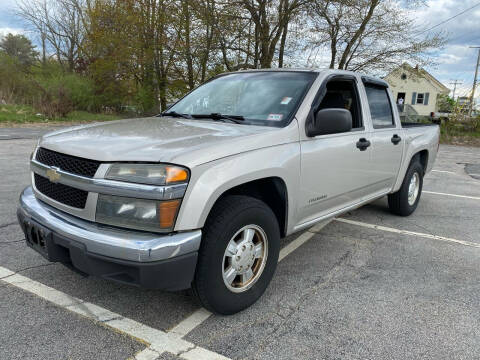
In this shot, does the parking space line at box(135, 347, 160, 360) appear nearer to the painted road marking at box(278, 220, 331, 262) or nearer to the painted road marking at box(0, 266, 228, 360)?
the painted road marking at box(0, 266, 228, 360)

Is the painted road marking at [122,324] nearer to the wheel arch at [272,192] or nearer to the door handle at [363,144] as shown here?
the wheel arch at [272,192]

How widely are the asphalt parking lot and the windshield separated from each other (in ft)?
4.50

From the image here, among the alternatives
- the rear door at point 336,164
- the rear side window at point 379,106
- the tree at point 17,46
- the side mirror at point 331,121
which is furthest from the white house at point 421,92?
the side mirror at point 331,121

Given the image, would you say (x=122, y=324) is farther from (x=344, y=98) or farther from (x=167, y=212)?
(x=344, y=98)

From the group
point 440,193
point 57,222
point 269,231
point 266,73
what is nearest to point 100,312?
point 57,222

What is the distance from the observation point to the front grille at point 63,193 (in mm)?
2279

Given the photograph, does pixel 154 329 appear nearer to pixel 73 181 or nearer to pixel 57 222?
pixel 57 222

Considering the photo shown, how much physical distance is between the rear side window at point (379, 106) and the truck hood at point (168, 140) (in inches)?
64.0

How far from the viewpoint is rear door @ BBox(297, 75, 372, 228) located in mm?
3045

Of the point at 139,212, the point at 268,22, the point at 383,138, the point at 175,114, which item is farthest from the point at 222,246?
the point at 268,22

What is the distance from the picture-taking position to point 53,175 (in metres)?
2.44

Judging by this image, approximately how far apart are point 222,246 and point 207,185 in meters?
0.40

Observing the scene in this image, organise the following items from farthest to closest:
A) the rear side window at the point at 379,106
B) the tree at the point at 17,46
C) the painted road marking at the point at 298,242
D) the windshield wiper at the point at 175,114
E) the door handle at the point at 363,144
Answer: the tree at the point at 17,46 → the rear side window at the point at 379,106 → the painted road marking at the point at 298,242 → the door handle at the point at 363,144 → the windshield wiper at the point at 175,114

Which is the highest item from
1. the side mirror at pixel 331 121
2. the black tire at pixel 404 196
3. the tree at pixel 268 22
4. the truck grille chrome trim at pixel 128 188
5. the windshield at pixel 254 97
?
the tree at pixel 268 22
